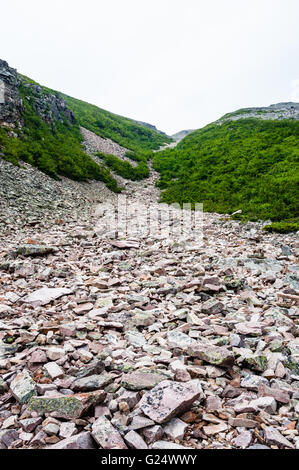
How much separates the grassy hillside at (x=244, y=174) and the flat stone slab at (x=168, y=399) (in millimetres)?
12559

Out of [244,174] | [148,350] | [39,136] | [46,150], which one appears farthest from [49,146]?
[148,350]

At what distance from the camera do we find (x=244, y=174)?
22.0 m

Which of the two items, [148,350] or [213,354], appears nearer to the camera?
[213,354]

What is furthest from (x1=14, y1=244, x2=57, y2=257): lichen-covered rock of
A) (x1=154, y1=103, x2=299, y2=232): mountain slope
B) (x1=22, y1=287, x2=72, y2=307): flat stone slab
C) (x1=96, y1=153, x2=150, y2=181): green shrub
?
(x1=96, y1=153, x2=150, y2=181): green shrub

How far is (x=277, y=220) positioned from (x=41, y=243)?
1132cm

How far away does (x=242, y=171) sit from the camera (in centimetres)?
2248

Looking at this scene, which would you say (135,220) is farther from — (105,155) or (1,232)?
(105,155)

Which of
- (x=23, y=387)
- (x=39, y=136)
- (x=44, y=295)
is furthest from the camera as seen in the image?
(x=39, y=136)

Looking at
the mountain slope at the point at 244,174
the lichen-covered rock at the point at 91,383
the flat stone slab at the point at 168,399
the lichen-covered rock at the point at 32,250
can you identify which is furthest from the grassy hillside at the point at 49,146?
the flat stone slab at the point at 168,399

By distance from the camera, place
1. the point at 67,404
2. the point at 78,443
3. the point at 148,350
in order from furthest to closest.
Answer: the point at 148,350 < the point at 67,404 < the point at 78,443

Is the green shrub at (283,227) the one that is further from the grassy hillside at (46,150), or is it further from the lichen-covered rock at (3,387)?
the grassy hillside at (46,150)

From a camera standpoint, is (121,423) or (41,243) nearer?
(121,423)

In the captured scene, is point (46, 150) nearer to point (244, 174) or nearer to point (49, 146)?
point (49, 146)

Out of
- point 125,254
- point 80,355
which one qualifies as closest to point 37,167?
point 125,254
